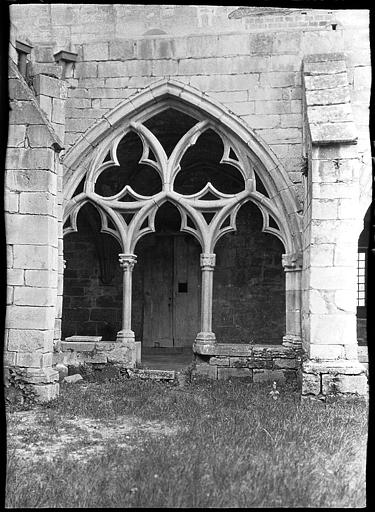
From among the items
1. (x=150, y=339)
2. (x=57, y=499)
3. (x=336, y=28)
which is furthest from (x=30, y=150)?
(x=150, y=339)

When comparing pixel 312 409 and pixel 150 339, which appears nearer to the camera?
pixel 312 409

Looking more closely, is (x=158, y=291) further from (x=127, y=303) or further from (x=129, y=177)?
(x=127, y=303)

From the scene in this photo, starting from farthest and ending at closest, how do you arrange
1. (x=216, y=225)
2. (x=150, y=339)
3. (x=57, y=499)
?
(x=150, y=339), (x=216, y=225), (x=57, y=499)

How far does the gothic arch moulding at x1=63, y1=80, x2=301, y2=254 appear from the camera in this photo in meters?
7.92

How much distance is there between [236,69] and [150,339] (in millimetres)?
5409

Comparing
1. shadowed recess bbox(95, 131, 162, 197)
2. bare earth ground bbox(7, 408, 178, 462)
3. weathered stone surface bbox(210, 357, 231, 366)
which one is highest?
shadowed recess bbox(95, 131, 162, 197)

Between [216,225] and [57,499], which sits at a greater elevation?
[216,225]

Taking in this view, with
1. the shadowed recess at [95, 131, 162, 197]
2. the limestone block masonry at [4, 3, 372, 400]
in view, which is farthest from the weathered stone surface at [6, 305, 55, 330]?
the shadowed recess at [95, 131, 162, 197]

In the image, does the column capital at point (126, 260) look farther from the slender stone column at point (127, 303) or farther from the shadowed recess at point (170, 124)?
the shadowed recess at point (170, 124)

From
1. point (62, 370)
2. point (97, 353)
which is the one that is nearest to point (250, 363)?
point (97, 353)

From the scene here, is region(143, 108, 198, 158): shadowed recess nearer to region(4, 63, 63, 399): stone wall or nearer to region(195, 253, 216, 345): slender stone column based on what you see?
region(195, 253, 216, 345): slender stone column

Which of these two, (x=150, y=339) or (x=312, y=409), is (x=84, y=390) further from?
(x=150, y=339)

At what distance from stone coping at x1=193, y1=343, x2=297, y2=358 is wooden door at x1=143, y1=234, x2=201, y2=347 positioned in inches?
130

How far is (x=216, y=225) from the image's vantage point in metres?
8.16
